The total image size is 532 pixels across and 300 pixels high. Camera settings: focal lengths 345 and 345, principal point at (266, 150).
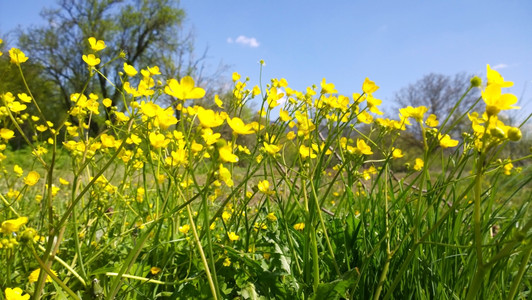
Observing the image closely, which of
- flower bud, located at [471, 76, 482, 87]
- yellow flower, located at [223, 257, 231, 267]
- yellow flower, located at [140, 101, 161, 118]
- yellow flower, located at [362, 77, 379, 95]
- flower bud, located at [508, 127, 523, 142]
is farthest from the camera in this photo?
yellow flower, located at [223, 257, 231, 267]

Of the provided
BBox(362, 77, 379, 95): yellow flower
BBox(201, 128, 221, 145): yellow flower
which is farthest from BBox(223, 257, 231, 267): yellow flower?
BBox(362, 77, 379, 95): yellow flower

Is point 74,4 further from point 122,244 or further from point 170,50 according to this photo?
point 122,244

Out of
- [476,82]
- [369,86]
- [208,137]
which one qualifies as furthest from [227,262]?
[476,82]

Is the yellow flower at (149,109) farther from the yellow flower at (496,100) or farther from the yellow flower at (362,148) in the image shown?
the yellow flower at (496,100)

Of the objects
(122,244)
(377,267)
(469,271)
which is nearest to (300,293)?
(377,267)

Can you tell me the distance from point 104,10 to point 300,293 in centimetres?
2386

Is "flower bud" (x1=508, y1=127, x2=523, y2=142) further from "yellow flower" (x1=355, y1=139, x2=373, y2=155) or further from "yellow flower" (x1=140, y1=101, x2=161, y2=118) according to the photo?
"yellow flower" (x1=140, y1=101, x2=161, y2=118)

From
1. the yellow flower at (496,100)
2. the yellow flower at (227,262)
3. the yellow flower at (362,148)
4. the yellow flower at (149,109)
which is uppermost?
the yellow flower at (496,100)

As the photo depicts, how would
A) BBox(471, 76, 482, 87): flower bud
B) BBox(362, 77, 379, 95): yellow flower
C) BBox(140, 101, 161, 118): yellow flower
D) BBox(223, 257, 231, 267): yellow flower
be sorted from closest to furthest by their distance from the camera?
BBox(471, 76, 482, 87): flower bud, BBox(140, 101, 161, 118): yellow flower, BBox(362, 77, 379, 95): yellow flower, BBox(223, 257, 231, 267): yellow flower

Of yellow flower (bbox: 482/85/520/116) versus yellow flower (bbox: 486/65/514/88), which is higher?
yellow flower (bbox: 486/65/514/88)

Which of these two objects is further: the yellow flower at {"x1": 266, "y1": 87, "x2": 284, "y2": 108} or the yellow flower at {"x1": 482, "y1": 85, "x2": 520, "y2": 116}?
the yellow flower at {"x1": 266, "y1": 87, "x2": 284, "y2": 108}

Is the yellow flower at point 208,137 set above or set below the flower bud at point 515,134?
below

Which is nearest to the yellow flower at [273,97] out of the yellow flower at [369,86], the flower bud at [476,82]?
the yellow flower at [369,86]

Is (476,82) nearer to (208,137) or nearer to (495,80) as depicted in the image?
(495,80)
